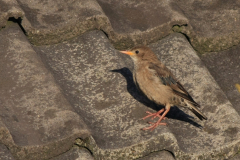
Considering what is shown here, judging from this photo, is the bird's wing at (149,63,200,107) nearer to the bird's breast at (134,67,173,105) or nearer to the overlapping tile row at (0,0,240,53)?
the bird's breast at (134,67,173,105)

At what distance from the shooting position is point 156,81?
4797 millimetres

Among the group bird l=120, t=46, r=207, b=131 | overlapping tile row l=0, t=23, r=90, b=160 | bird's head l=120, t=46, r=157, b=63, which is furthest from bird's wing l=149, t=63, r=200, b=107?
overlapping tile row l=0, t=23, r=90, b=160

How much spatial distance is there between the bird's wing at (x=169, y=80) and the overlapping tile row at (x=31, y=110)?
1.28 m

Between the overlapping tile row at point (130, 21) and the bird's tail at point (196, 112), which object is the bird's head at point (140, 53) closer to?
the overlapping tile row at point (130, 21)

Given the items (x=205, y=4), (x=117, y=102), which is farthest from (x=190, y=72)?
(x=205, y=4)

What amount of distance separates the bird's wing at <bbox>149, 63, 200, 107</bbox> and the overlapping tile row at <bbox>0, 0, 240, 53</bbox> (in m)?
0.32

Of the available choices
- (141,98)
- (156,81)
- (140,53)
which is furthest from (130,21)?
(141,98)

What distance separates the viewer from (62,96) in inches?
141

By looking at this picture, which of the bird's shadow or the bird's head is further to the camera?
the bird's head

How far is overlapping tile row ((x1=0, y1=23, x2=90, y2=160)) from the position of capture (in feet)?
10.3

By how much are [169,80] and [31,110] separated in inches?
66.2

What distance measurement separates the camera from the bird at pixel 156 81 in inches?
175

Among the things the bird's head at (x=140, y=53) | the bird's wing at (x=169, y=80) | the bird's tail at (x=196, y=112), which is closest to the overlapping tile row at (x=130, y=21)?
the bird's head at (x=140, y=53)

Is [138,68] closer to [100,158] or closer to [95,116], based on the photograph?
[95,116]
